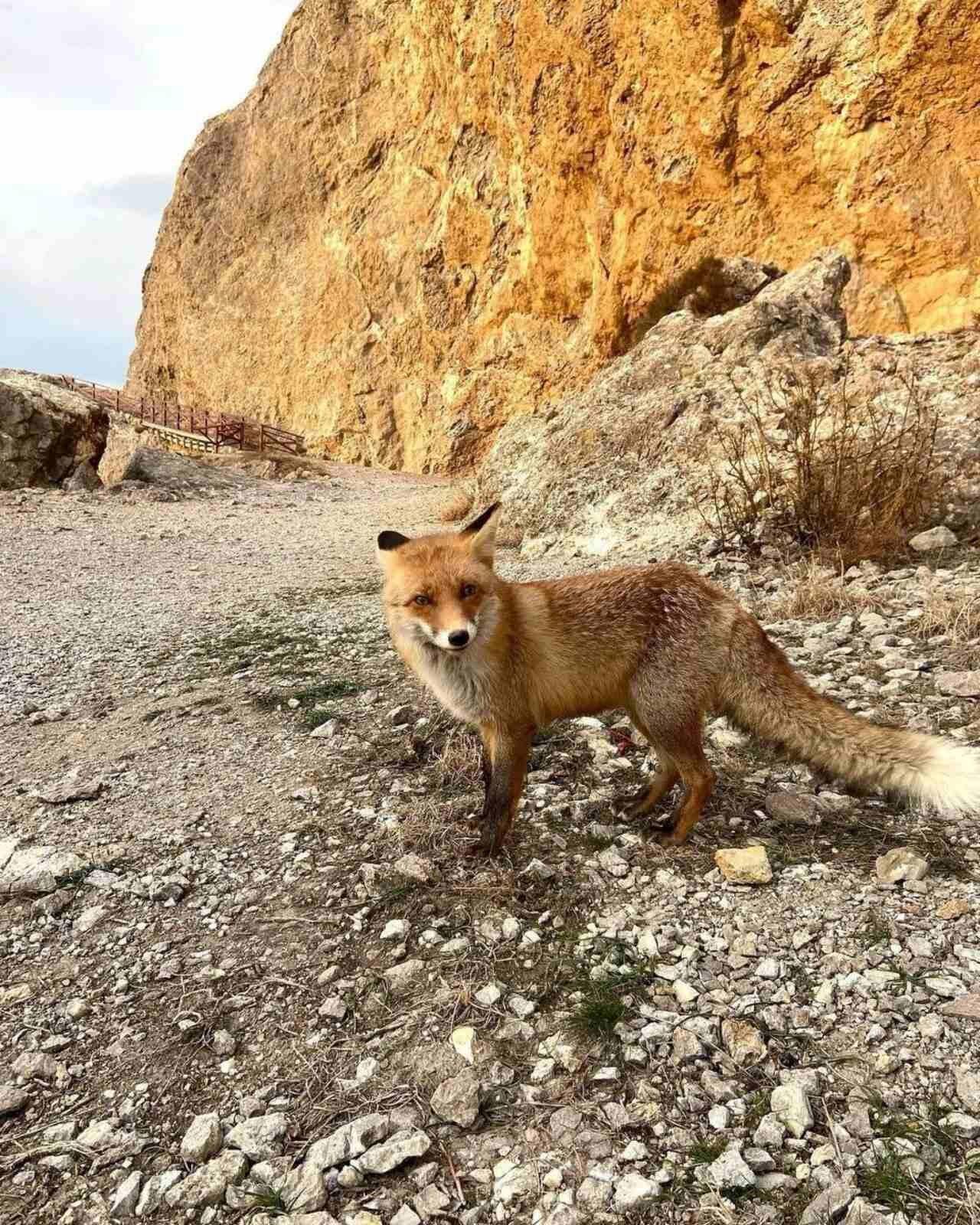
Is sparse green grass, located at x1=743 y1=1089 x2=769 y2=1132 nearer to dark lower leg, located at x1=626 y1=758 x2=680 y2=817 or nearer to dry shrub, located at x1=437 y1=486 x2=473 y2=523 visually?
dark lower leg, located at x1=626 y1=758 x2=680 y2=817

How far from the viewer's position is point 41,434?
16312 mm

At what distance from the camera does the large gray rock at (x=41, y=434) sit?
1584 cm

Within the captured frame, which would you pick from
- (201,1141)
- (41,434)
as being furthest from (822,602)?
(41,434)

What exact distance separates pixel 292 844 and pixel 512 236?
2555cm

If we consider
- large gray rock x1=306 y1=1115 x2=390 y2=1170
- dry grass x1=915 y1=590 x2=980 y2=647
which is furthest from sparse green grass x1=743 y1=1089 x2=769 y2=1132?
dry grass x1=915 y1=590 x2=980 y2=647

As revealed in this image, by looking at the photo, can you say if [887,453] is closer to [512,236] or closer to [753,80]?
[753,80]

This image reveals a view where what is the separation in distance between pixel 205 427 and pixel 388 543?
3156cm

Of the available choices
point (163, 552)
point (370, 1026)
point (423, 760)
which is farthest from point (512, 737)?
point (163, 552)

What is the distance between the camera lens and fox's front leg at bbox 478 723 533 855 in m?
3.34

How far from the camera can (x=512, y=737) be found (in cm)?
340

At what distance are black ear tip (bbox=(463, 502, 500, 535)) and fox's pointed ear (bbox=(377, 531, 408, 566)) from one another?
34cm

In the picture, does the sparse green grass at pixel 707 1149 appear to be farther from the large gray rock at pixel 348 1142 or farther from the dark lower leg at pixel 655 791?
the dark lower leg at pixel 655 791

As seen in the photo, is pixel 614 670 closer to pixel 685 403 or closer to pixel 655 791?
pixel 655 791

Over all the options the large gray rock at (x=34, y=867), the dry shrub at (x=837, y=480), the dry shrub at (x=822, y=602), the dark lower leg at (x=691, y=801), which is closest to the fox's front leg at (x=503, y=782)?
the dark lower leg at (x=691, y=801)
